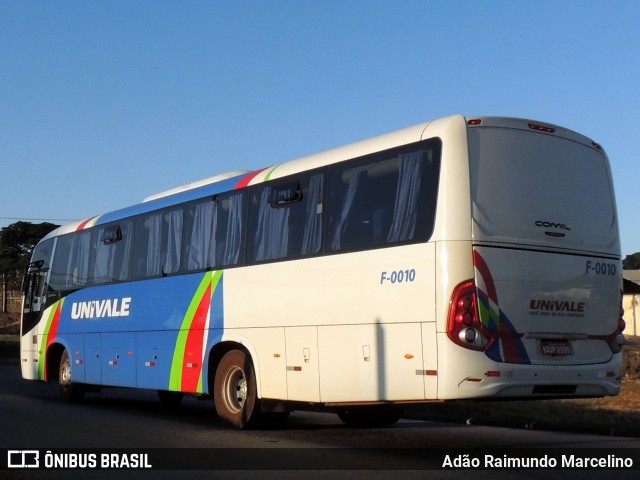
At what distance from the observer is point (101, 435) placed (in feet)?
41.2

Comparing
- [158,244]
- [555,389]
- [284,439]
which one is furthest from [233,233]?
[555,389]

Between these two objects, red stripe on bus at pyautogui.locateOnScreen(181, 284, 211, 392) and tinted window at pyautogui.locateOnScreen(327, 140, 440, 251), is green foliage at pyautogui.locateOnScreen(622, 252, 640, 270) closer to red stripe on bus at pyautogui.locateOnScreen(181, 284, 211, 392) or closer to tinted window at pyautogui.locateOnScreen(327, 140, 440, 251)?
red stripe on bus at pyautogui.locateOnScreen(181, 284, 211, 392)

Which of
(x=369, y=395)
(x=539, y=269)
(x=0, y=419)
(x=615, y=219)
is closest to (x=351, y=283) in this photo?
(x=369, y=395)

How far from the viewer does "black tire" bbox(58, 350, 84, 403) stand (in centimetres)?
1889

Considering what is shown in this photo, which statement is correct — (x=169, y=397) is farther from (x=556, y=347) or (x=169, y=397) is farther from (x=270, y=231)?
(x=556, y=347)

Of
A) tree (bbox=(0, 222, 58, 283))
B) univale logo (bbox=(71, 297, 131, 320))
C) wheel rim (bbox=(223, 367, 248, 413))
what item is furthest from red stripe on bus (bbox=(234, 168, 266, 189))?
tree (bbox=(0, 222, 58, 283))

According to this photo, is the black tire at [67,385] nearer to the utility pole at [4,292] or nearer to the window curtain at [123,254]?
the window curtain at [123,254]

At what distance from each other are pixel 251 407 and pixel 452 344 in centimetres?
419

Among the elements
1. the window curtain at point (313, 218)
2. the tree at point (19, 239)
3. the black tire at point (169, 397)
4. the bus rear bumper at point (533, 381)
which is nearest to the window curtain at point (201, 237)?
the window curtain at point (313, 218)

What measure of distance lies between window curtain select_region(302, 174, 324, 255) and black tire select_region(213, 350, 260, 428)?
2116 millimetres

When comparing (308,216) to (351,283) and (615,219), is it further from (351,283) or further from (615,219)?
(615,219)

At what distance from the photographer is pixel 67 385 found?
1909 centimetres

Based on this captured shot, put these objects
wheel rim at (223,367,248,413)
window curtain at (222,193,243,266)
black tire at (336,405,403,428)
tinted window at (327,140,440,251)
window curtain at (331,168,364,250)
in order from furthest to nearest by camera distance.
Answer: window curtain at (222,193,243,266) → black tire at (336,405,403,428) → wheel rim at (223,367,248,413) → window curtain at (331,168,364,250) → tinted window at (327,140,440,251)

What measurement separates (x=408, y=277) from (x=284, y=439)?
3184mm
